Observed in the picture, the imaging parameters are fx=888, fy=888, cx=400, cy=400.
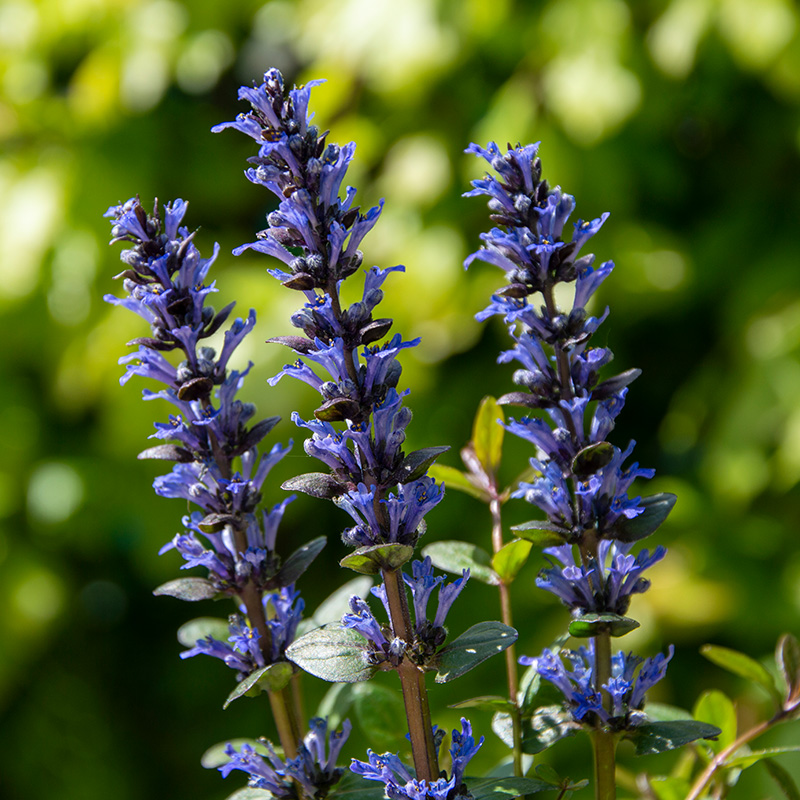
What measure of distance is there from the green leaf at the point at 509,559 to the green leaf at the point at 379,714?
88mm

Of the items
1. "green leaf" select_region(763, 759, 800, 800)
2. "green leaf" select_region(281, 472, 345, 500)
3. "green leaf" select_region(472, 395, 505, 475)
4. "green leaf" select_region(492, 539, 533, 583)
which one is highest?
"green leaf" select_region(472, 395, 505, 475)

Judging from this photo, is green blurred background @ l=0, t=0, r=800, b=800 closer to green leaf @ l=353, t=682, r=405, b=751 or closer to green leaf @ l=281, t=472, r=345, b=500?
green leaf @ l=353, t=682, r=405, b=751

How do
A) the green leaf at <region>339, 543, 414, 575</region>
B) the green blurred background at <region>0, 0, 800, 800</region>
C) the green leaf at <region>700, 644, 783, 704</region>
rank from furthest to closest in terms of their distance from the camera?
the green blurred background at <region>0, 0, 800, 800</region> < the green leaf at <region>700, 644, 783, 704</region> < the green leaf at <region>339, 543, 414, 575</region>

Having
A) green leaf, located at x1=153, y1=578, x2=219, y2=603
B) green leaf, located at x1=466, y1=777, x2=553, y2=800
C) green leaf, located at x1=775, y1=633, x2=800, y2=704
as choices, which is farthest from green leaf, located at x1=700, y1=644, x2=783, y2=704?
green leaf, located at x1=153, y1=578, x2=219, y2=603

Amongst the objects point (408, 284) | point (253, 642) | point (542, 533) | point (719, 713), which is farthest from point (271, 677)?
point (408, 284)

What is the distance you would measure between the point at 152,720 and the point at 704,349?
4.77ft

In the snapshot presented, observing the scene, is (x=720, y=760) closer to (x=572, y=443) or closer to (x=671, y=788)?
(x=671, y=788)

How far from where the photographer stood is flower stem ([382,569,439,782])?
0.31 meters

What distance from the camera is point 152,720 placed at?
2027mm

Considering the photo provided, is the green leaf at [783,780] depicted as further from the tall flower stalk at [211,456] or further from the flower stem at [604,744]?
the tall flower stalk at [211,456]

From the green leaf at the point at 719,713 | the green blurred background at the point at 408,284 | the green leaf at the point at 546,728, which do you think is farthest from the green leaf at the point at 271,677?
the green blurred background at the point at 408,284

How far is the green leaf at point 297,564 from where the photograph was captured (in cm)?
37

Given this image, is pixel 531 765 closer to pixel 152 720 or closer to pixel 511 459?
pixel 511 459

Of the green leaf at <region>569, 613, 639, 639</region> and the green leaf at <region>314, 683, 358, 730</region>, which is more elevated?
the green leaf at <region>569, 613, 639, 639</region>
